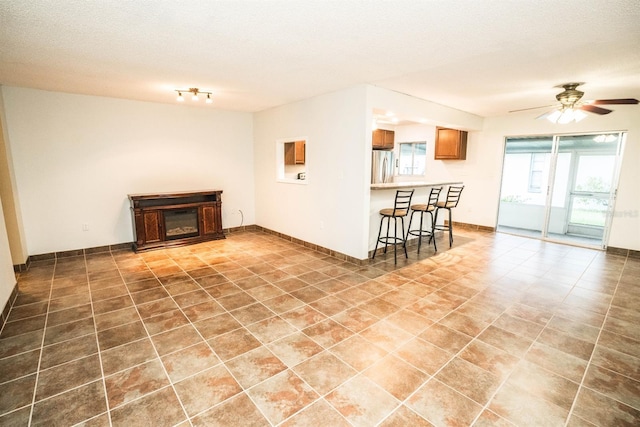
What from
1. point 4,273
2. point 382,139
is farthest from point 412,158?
point 4,273

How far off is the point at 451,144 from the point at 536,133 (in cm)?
159

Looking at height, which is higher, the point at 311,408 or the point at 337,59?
the point at 337,59

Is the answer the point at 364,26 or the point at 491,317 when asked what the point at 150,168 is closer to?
the point at 364,26

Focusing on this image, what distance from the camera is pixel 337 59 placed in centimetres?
307

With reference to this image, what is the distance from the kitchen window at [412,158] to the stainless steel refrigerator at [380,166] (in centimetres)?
165

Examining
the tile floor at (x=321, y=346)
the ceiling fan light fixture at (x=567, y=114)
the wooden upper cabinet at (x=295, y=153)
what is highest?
the ceiling fan light fixture at (x=567, y=114)

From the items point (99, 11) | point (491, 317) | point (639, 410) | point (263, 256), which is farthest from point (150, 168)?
point (639, 410)

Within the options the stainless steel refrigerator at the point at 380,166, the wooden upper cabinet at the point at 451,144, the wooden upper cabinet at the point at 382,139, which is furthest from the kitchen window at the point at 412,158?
the stainless steel refrigerator at the point at 380,166

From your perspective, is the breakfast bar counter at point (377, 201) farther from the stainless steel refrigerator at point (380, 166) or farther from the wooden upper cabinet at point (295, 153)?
the wooden upper cabinet at point (295, 153)

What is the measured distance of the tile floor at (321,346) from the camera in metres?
1.83

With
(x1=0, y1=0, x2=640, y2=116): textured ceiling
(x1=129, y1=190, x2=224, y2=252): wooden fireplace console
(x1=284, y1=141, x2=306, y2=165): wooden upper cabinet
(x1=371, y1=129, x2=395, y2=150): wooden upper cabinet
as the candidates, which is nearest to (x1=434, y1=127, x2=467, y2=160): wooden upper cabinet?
(x1=371, y1=129, x2=395, y2=150): wooden upper cabinet

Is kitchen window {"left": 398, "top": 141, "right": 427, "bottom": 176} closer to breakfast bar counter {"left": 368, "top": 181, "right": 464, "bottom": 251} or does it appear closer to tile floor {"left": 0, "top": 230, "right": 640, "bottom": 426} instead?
breakfast bar counter {"left": 368, "top": 181, "right": 464, "bottom": 251}

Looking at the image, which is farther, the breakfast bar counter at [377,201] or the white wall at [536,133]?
the white wall at [536,133]

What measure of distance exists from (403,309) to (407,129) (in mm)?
5979
